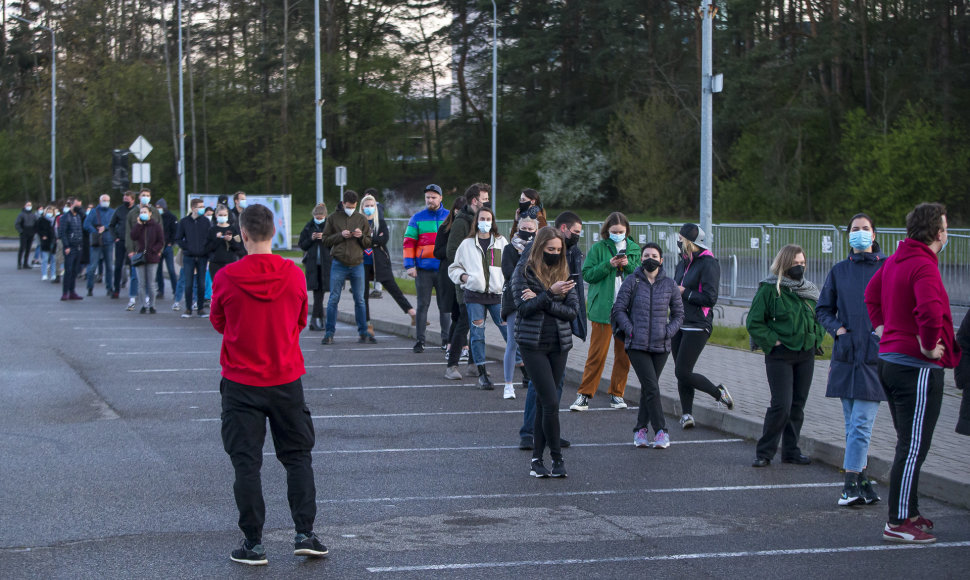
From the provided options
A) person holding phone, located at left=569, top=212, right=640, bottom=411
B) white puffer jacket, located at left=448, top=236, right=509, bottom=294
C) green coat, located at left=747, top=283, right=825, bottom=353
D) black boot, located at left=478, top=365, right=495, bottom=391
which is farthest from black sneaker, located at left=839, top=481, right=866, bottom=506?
black boot, located at left=478, top=365, right=495, bottom=391

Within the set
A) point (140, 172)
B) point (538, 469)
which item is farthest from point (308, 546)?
point (140, 172)

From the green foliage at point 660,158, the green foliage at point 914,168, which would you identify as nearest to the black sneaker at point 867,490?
the green foliage at point 914,168

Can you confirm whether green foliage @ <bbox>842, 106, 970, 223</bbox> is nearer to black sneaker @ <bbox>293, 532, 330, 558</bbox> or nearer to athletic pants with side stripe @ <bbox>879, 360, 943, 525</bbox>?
athletic pants with side stripe @ <bbox>879, 360, 943, 525</bbox>

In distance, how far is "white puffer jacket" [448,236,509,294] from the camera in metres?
10.8

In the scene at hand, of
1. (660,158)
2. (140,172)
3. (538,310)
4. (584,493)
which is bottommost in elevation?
(584,493)

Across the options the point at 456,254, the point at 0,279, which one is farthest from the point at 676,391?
the point at 0,279

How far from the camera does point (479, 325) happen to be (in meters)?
11.2

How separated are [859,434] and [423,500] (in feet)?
8.72

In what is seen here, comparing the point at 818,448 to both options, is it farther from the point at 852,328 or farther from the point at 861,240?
the point at 861,240

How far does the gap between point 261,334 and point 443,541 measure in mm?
1479

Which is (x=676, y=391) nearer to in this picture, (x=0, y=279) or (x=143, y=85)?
(x=0, y=279)

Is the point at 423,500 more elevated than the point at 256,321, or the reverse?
the point at 256,321

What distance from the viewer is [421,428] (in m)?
9.48

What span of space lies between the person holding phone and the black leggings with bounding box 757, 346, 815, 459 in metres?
1.99
